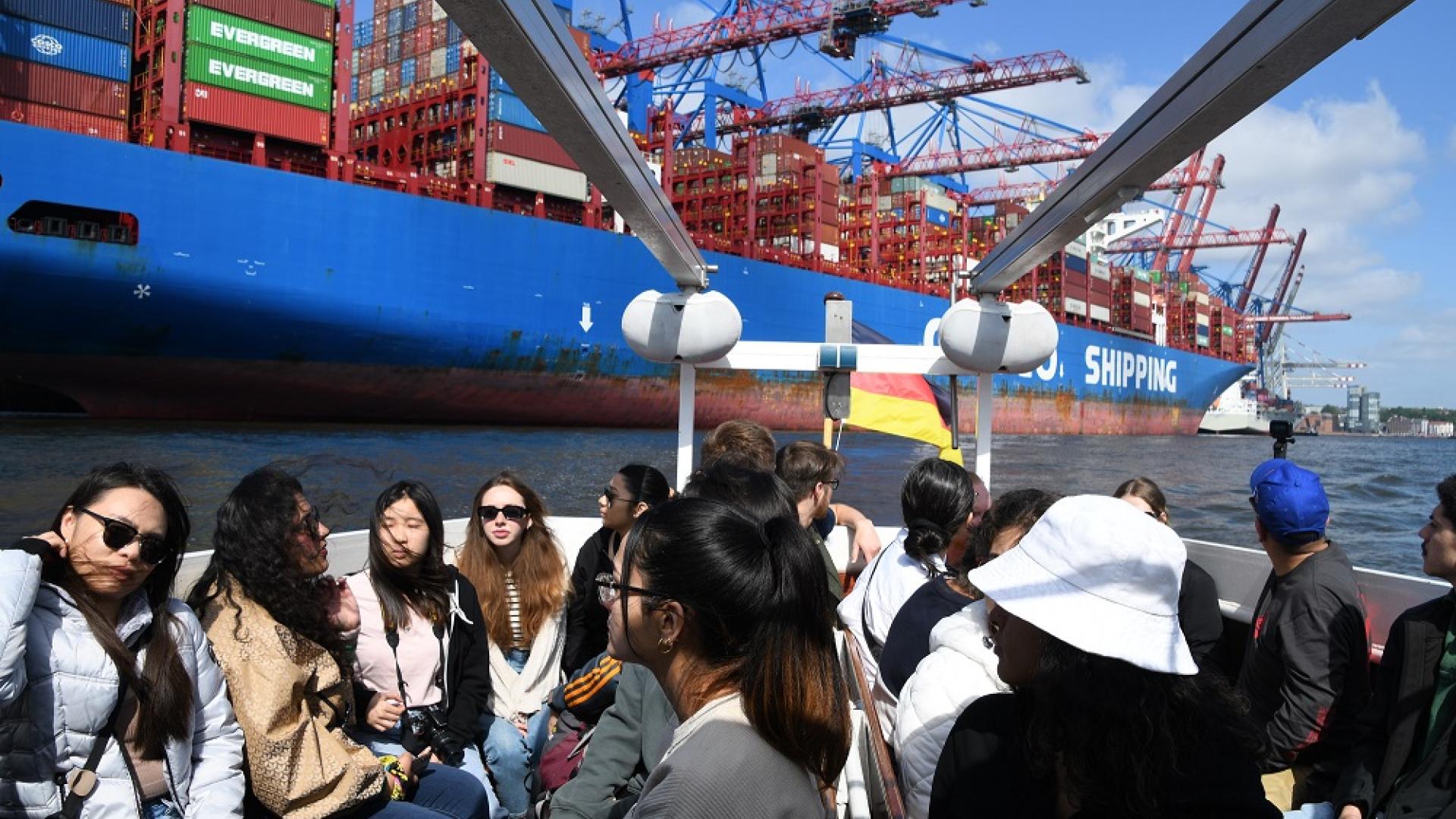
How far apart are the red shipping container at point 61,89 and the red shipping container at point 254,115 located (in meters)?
1.24

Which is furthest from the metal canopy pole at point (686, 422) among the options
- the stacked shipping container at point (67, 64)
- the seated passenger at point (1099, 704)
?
the stacked shipping container at point (67, 64)

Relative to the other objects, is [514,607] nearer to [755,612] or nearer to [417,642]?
[417,642]

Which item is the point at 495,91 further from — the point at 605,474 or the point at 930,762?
the point at 930,762

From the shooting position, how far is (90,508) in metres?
1.71

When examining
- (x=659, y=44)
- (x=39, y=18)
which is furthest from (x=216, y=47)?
(x=659, y=44)

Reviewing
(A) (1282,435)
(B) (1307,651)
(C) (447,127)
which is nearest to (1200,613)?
(B) (1307,651)

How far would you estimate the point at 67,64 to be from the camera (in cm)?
1599

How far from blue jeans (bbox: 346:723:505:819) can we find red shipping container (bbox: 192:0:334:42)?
18162 millimetres

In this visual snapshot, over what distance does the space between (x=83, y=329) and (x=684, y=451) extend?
580 inches

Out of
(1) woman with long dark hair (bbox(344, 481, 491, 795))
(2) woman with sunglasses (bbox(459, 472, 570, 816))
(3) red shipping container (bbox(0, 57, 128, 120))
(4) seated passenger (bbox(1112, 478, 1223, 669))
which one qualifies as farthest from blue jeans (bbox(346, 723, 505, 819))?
(3) red shipping container (bbox(0, 57, 128, 120))

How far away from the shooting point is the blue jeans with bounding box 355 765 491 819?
2291 millimetres

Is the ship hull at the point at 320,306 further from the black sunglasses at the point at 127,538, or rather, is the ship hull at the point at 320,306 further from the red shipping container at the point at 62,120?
the black sunglasses at the point at 127,538

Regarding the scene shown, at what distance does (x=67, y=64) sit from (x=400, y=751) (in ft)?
60.0

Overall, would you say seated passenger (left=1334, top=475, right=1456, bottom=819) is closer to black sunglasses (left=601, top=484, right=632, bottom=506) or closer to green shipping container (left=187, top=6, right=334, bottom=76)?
black sunglasses (left=601, top=484, right=632, bottom=506)
